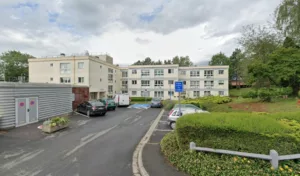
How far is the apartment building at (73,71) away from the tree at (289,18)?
94.0 ft

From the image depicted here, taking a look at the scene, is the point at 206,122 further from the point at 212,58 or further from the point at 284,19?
the point at 212,58

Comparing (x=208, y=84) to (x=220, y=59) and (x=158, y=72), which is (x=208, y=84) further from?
(x=220, y=59)

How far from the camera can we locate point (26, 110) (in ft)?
35.6

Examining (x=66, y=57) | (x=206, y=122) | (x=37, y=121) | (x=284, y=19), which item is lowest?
(x=37, y=121)

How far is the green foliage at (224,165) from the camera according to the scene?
362cm

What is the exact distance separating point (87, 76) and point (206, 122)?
25.3 meters

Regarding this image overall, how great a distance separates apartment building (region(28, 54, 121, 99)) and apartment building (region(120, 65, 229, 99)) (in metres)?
8.11

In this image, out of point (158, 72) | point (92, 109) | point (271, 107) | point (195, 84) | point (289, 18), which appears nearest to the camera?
point (271, 107)

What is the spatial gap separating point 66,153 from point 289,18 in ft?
88.1

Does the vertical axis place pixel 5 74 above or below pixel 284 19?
below

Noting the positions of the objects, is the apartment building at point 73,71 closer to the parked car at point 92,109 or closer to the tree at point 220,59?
the parked car at point 92,109

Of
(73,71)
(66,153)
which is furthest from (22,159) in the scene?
(73,71)

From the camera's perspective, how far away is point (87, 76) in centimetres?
2594

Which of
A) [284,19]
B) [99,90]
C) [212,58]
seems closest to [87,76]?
[99,90]
